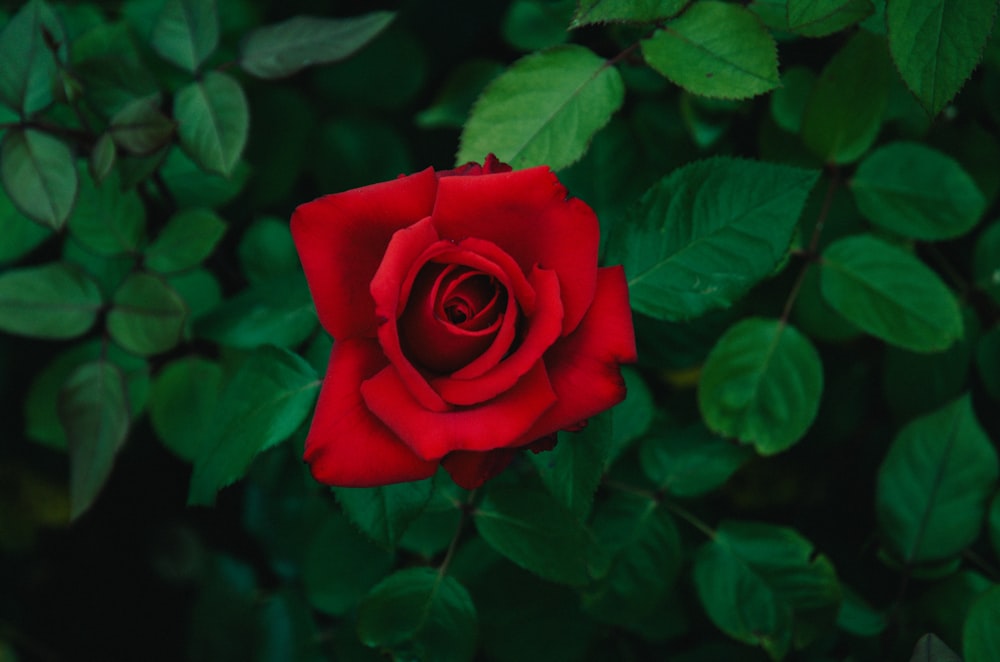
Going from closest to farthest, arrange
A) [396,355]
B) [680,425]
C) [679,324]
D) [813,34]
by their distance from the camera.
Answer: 1. [396,355]
2. [813,34]
3. [679,324]
4. [680,425]

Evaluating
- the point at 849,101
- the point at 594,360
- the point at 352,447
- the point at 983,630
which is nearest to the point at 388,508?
the point at 352,447

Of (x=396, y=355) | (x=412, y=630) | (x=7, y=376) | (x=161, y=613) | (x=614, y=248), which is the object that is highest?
(x=396, y=355)

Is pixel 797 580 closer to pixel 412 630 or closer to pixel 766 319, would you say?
pixel 766 319

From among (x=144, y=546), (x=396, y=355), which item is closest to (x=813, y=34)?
(x=396, y=355)

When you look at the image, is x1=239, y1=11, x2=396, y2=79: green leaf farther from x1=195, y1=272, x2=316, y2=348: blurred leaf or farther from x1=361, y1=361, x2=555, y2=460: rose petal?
x1=361, y1=361, x2=555, y2=460: rose petal

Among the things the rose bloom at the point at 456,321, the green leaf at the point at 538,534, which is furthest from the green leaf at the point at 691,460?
the rose bloom at the point at 456,321
